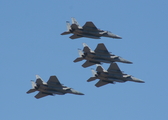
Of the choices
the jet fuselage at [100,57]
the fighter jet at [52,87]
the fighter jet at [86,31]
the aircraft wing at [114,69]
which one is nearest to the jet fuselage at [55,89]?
the fighter jet at [52,87]

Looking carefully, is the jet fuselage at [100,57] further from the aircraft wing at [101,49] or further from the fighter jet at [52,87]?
the fighter jet at [52,87]

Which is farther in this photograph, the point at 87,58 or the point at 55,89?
the point at 87,58

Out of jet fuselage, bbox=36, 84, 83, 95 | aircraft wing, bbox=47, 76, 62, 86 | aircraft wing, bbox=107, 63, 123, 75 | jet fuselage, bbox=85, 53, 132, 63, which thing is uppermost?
jet fuselage, bbox=85, 53, 132, 63

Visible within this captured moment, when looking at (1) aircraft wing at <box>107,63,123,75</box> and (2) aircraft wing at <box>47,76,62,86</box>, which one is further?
(1) aircraft wing at <box>107,63,123,75</box>

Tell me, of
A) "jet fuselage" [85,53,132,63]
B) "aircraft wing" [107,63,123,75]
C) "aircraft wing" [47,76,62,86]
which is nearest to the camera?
"aircraft wing" [47,76,62,86]

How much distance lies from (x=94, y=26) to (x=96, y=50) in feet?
20.2

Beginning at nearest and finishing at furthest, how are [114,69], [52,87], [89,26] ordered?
[89,26] → [52,87] → [114,69]

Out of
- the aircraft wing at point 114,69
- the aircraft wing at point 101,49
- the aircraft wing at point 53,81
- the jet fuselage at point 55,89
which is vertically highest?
the aircraft wing at point 101,49

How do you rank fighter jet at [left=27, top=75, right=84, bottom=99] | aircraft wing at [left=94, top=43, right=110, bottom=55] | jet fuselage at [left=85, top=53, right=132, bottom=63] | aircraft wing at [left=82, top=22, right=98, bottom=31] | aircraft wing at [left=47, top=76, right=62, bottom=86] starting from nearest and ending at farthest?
aircraft wing at [left=82, top=22, right=98, bottom=31], aircraft wing at [left=47, top=76, right=62, bottom=86], fighter jet at [left=27, top=75, right=84, bottom=99], aircraft wing at [left=94, top=43, right=110, bottom=55], jet fuselage at [left=85, top=53, right=132, bottom=63]

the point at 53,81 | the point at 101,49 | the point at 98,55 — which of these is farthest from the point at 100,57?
the point at 53,81

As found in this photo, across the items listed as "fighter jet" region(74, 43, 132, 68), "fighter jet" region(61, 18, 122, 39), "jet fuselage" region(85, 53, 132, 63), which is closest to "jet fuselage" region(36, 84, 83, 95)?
"fighter jet" region(74, 43, 132, 68)

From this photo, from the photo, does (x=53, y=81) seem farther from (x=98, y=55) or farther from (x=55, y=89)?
(x=98, y=55)

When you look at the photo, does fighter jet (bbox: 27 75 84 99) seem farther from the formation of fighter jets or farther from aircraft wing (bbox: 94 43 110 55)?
aircraft wing (bbox: 94 43 110 55)

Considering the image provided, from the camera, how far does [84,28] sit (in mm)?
197625
